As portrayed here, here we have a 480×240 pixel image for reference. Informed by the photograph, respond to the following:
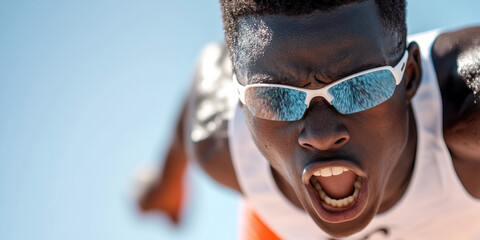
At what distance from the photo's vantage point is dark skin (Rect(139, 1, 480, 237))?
1.71 meters

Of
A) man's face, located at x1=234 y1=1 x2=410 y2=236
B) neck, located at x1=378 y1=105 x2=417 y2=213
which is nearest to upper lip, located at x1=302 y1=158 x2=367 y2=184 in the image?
man's face, located at x1=234 y1=1 x2=410 y2=236

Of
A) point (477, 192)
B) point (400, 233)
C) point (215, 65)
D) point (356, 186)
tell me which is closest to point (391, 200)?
point (400, 233)

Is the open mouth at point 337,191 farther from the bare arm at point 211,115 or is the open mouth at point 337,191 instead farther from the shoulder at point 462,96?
the bare arm at point 211,115

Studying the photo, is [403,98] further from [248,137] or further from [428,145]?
[248,137]

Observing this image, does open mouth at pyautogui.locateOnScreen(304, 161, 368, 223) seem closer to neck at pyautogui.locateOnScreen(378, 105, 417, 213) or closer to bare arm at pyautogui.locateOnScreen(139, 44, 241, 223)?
neck at pyautogui.locateOnScreen(378, 105, 417, 213)

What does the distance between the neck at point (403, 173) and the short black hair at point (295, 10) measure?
39 cm

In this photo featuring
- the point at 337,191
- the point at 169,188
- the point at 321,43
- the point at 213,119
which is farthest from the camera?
the point at 169,188

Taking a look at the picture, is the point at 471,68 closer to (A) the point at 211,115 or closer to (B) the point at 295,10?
(B) the point at 295,10

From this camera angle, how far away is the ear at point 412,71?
1988 mm

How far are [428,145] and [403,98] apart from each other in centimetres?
38

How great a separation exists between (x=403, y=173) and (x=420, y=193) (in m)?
0.10

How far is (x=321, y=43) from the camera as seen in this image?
170cm

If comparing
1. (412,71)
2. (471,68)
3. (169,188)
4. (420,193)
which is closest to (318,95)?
(412,71)

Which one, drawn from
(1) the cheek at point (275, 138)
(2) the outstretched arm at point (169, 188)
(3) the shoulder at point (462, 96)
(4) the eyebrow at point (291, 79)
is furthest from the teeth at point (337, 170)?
(2) the outstretched arm at point (169, 188)
